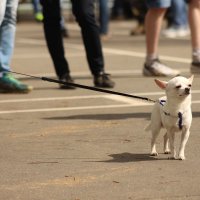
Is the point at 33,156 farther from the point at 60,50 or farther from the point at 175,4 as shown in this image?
the point at 175,4

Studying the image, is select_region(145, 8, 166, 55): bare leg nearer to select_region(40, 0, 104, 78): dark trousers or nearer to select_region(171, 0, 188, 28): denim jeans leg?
select_region(40, 0, 104, 78): dark trousers

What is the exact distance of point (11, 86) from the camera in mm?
9180

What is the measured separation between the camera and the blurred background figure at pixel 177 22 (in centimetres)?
1805

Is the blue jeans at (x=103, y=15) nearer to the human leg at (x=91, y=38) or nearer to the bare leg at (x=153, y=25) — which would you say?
the bare leg at (x=153, y=25)

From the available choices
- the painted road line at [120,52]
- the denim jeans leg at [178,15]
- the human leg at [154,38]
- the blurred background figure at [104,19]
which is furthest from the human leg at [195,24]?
the denim jeans leg at [178,15]

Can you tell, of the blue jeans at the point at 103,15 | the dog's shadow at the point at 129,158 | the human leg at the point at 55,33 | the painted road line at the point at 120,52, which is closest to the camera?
the dog's shadow at the point at 129,158

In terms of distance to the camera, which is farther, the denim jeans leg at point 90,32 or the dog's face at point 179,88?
the denim jeans leg at point 90,32

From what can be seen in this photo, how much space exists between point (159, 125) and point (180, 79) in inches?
13.8

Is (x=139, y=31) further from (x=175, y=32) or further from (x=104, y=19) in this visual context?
(x=104, y=19)

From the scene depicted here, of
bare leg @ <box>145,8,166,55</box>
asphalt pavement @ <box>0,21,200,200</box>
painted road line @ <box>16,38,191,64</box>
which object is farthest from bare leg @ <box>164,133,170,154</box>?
painted road line @ <box>16,38,191,64</box>

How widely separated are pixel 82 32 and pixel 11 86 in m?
0.95

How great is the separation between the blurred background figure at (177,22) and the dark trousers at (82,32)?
8.16 meters

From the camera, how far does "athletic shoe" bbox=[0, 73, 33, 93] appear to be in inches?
361

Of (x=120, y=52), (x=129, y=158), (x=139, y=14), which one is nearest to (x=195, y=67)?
(x=120, y=52)
